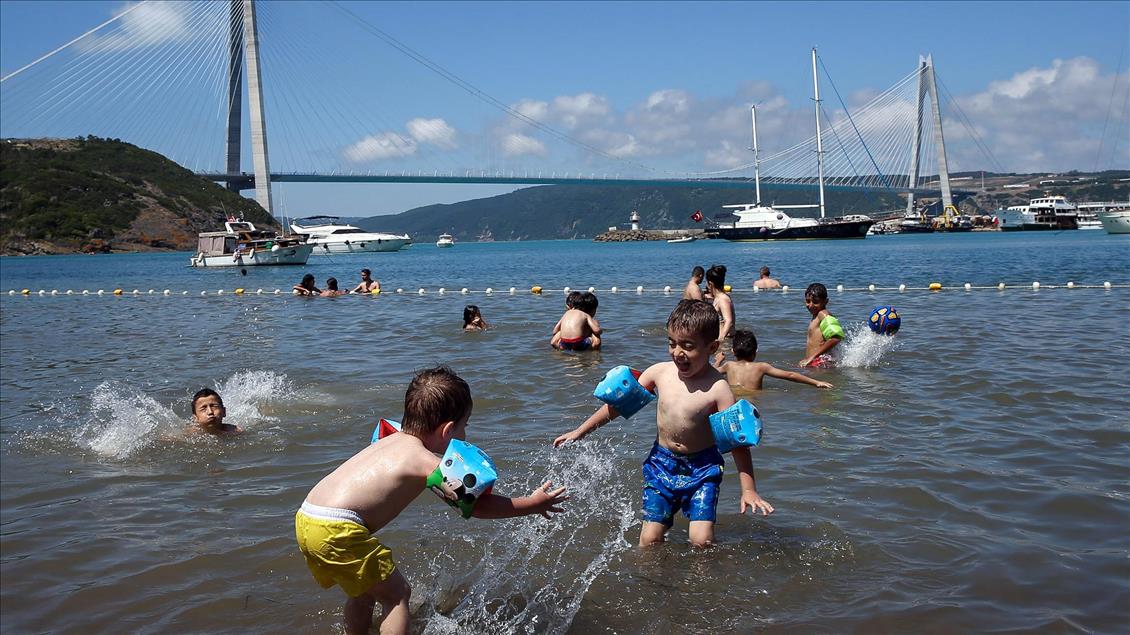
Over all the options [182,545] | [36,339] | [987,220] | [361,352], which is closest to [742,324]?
[361,352]

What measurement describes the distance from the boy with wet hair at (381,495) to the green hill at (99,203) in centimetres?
7709

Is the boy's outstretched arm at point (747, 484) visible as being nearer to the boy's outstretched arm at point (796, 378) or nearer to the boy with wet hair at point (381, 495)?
the boy with wet hair at point (381, 495)

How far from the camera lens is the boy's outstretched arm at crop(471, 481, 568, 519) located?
3314 mm

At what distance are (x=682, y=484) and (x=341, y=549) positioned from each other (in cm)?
Result: 185

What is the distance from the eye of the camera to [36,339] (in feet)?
50.1

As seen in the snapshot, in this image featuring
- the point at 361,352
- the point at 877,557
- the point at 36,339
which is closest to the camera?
the point at 877,557

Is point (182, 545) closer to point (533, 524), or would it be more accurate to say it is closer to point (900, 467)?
point (533, 524)

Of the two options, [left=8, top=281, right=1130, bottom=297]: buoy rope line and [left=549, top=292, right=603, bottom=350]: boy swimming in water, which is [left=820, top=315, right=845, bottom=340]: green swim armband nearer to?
[left=549, top=292, right=603, bottom=350]: boy swimming in water

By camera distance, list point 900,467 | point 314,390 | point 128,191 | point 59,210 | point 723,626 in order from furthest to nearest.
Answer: point 128,191
point 59,210
point 314,390
point 900,467
point 723,626

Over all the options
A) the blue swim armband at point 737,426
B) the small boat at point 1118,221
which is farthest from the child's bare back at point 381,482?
the small boat at point 1118,221

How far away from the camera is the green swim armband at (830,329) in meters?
9.16

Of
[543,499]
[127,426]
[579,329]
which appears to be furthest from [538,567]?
[579,329]

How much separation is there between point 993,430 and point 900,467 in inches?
54.9

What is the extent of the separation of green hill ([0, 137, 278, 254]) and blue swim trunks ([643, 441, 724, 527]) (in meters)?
76.6
